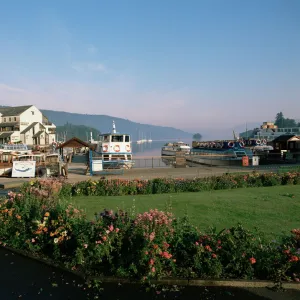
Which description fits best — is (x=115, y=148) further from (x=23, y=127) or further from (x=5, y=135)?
(x=23, y=127)

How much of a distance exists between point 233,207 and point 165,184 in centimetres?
532

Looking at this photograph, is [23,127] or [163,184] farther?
[23,127]

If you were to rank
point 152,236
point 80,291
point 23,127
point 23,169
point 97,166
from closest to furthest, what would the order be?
point 80,291 → point 152,236 → point 23,169 → point 97,166 → point 23,127

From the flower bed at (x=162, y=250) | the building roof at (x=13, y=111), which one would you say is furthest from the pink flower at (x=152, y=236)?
the building roof at (x=13, y=111)

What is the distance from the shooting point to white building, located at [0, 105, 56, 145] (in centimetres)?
8553

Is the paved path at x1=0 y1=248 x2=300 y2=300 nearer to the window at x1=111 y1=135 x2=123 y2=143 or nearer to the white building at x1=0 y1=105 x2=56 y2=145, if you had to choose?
the window at x1=111 y1=135 x2=123 y2=143

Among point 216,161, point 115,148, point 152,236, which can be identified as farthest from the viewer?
point 216,161

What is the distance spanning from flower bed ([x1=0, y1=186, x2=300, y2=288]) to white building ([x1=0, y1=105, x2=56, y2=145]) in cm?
8337

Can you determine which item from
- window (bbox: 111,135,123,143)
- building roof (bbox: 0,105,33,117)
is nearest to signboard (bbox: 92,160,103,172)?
window (bbox: 111,135,123,143)

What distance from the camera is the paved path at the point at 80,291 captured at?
579cm

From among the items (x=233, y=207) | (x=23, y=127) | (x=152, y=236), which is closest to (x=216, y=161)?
(x=233, y=207)

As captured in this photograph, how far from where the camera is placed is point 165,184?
A: 1672 cm

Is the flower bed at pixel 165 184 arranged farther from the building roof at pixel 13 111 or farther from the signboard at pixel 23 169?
the building roof at pixel 13 111

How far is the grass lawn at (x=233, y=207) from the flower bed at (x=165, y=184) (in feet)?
3.01
